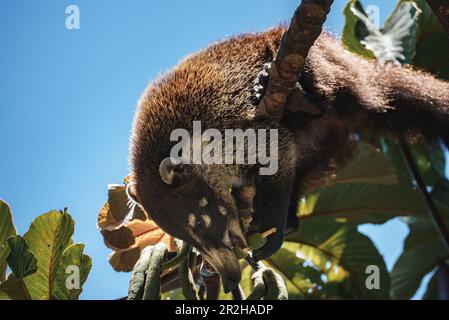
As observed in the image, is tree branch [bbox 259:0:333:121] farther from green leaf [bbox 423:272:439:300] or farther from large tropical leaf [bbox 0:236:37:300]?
green leaf [bbox 423:272:439:300]

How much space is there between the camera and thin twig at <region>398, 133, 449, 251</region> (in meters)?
4.93

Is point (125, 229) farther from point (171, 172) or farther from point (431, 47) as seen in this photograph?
point (431, 47)

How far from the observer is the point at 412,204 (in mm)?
5504

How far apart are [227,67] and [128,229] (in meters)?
1.36

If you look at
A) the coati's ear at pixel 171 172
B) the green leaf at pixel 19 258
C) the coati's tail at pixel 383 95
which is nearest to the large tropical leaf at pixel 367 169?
the coati's tail at pixel 383 95

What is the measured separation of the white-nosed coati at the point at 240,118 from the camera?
452 centimetres

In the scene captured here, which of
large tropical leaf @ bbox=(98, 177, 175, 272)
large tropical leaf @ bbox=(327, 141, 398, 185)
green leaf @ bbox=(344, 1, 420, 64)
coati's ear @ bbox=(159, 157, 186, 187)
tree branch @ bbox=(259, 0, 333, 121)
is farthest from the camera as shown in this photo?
large tropical leaf @ bbox=(327, 141, 398, 185)

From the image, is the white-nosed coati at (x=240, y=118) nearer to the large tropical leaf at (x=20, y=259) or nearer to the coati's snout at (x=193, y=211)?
the coati's snout at (x=193, y=211)

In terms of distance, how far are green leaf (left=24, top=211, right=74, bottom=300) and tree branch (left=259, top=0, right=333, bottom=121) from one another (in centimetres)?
136

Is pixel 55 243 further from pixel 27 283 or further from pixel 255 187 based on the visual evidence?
pixel 255 187

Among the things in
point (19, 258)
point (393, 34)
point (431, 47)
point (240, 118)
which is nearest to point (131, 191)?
point (240, 118)

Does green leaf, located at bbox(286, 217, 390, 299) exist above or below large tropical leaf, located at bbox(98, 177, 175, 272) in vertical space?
below

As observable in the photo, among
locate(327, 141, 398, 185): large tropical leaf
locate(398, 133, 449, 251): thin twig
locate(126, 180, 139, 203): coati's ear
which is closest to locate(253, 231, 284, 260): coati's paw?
locate(126, 180, 139, 203): coati's ear

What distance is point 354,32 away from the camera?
5.46 metres
